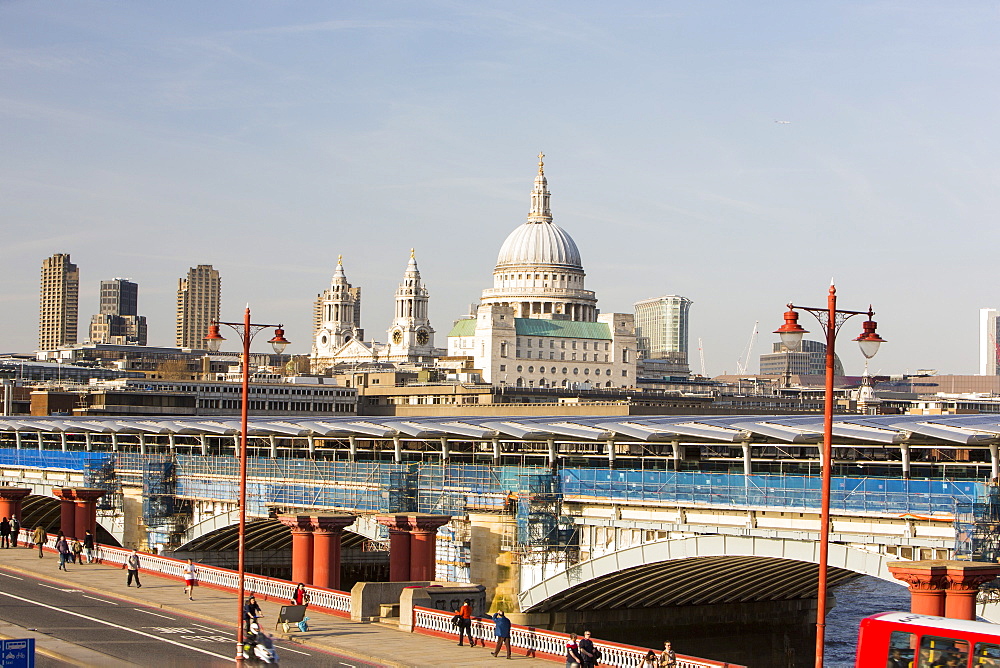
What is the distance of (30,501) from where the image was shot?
102250mm

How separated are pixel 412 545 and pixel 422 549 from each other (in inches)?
16.7

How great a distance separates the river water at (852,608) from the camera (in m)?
66.6

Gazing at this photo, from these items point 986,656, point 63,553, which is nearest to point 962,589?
point 986,656

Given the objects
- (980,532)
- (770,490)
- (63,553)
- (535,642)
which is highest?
(770,490)

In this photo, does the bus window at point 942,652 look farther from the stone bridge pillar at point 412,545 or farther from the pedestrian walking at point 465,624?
the stone bridge pillar at point 412,545

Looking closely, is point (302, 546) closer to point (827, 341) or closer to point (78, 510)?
point (78, 510)

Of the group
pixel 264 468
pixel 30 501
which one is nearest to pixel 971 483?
pixel 264 468

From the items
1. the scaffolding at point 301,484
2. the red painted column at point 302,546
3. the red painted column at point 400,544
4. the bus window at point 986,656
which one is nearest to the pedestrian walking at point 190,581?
the red painted column at point 302,546

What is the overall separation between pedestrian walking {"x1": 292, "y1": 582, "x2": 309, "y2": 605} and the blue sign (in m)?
Result: 21.3

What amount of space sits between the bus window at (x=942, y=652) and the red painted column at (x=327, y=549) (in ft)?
95.7

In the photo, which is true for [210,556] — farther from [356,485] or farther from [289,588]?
[289,588]

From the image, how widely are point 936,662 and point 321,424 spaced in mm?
41690

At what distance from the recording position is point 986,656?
28812 mm

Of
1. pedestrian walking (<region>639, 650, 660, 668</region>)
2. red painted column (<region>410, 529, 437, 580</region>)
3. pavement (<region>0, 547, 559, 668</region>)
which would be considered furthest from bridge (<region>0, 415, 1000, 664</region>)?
pavement (<region>0, 547, 559, 668</region>)
